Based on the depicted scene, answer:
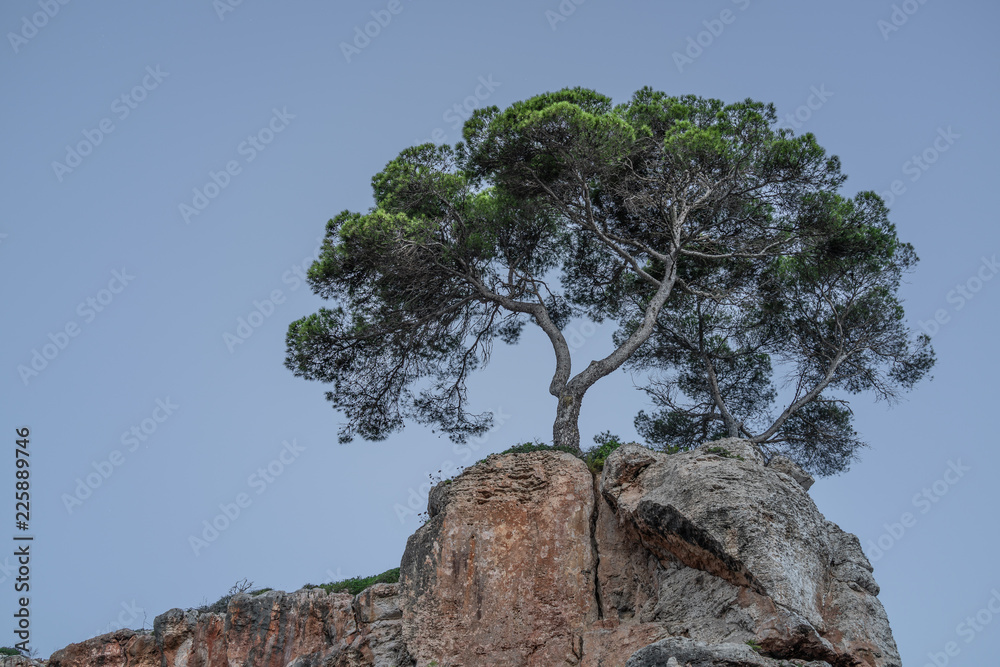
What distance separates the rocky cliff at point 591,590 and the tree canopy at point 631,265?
11.2 ft

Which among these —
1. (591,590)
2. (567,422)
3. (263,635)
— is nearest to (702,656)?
(591,590)

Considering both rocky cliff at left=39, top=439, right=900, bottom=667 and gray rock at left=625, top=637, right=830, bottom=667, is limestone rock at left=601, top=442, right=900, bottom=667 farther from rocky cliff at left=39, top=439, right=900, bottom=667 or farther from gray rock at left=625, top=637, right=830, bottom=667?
gray rock at left=625, top=637, right=830, bottom=667

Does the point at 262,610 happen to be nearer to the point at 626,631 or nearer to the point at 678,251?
the point at 626,631

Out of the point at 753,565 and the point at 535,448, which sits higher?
the point at 535,448

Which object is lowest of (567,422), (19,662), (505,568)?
(505,568)

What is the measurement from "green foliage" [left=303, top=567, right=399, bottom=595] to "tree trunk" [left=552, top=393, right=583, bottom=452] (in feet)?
13.2

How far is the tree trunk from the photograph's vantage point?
16562 mm

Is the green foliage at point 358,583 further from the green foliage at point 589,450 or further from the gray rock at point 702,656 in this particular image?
the gray rock at point 702,656

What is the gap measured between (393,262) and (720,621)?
1085 centimetres

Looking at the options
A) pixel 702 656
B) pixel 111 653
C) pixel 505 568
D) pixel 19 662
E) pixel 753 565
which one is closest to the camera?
pixel 702 656

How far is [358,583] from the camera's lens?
16.3 metres

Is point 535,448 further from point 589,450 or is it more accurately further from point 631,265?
point 631,265

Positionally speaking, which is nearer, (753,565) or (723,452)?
(753,565)

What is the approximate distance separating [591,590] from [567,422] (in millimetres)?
4172
